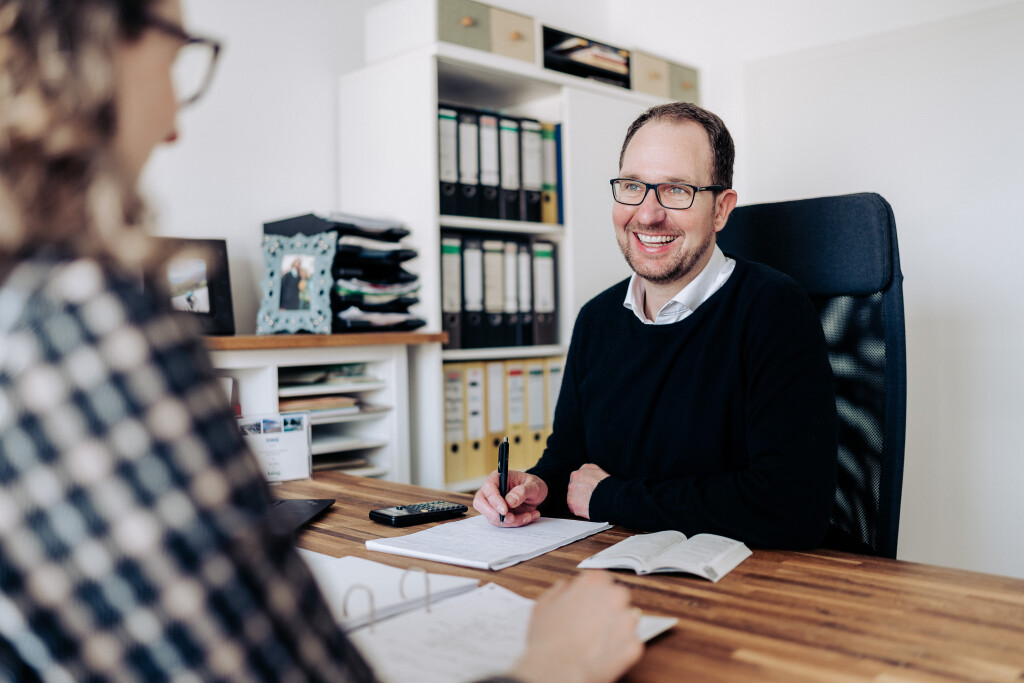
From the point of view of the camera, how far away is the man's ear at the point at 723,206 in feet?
5.23

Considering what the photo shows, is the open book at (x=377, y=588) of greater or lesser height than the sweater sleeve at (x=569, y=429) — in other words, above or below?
below

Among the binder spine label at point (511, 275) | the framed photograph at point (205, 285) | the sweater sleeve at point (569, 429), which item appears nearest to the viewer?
the sweater sleeve at point (569, 429)

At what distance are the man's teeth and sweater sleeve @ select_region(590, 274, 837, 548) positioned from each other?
8.7 inches

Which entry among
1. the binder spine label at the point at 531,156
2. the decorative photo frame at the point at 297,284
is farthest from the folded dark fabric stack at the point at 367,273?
the binder spine label at the point at 531,156

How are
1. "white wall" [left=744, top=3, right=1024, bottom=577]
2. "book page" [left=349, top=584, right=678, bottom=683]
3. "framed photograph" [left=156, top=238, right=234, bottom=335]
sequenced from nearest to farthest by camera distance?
"book page" [left=349, top=584, right=678, bottom=683] < "framed photograph" [left=156, top=238, right=234, bottom=335] < "white wall" [left=744, top=3, right=1024, bottom=577]

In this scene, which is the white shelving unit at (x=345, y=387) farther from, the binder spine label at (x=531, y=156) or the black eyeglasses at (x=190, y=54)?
the black eyeglasses at (x=190, y=54)

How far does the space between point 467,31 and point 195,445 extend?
222 cm

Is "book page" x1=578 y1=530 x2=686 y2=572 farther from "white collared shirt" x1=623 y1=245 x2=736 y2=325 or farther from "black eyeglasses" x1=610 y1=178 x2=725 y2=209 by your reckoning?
"black eyeglasses" x1=610 y1=178 x2=725 y2=209

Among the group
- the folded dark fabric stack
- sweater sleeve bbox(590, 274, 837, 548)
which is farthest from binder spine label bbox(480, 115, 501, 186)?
Answer: sweater sleeve bbox(590, 274, 837, 548)

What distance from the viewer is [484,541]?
1143mm

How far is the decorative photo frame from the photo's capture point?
2172mm

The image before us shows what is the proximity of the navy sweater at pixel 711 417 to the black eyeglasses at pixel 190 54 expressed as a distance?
0.85 m

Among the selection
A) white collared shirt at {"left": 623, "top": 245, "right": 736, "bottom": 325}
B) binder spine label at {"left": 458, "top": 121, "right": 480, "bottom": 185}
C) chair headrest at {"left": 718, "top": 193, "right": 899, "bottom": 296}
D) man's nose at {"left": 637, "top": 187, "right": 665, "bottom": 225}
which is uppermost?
binder spine label at {"left": 458, "top": 121, "right": 480, "bottom": 185}

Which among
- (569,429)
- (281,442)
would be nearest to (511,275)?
(569,429)
